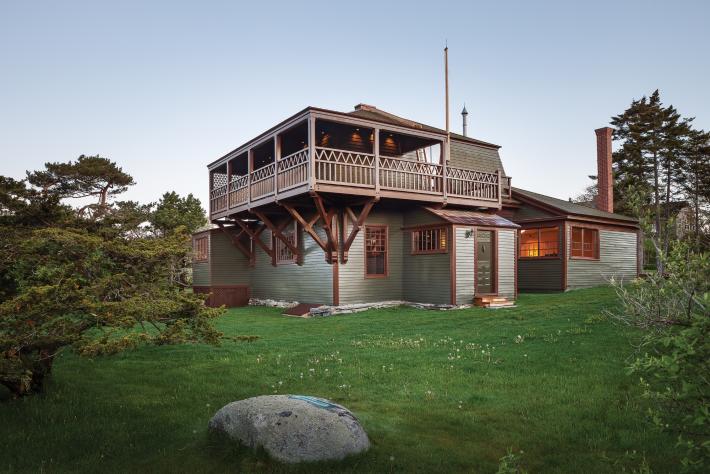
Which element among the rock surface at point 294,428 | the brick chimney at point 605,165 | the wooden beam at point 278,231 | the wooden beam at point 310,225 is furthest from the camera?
the brick chimney at point 605,165

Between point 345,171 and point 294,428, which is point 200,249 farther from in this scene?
point 294,428

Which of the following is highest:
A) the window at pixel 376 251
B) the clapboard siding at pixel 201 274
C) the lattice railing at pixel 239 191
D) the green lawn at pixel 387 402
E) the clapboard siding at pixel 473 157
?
the clapboard siding at pixel 473 157

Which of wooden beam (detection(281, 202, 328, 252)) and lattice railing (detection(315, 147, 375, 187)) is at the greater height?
lattice railing (detection(315, 147, 375, 187))

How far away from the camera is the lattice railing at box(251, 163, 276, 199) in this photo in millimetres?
18900

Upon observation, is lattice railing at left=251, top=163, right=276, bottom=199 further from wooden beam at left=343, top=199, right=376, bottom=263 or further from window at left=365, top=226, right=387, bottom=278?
window at left=365, top=226, right=387, bottom=278

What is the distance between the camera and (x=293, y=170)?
56.5ft

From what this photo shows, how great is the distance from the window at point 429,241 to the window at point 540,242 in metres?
8.10

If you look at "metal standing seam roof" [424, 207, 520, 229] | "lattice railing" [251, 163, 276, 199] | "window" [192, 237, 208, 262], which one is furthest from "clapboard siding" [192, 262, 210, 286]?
"metal standing seam roof" [424, 207, 520, 229]

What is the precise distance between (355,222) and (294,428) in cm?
1405

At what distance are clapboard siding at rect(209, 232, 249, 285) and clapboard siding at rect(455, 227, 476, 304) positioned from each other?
1204 centimetres

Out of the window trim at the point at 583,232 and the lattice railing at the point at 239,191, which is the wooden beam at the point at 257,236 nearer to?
the lattice railing at the point at 239,191

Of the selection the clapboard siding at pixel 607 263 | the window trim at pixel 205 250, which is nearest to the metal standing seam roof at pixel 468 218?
A: the clapboard siding at pixel 607 263

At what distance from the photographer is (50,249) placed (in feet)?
17.8

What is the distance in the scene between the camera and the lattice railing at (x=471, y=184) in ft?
65.9
